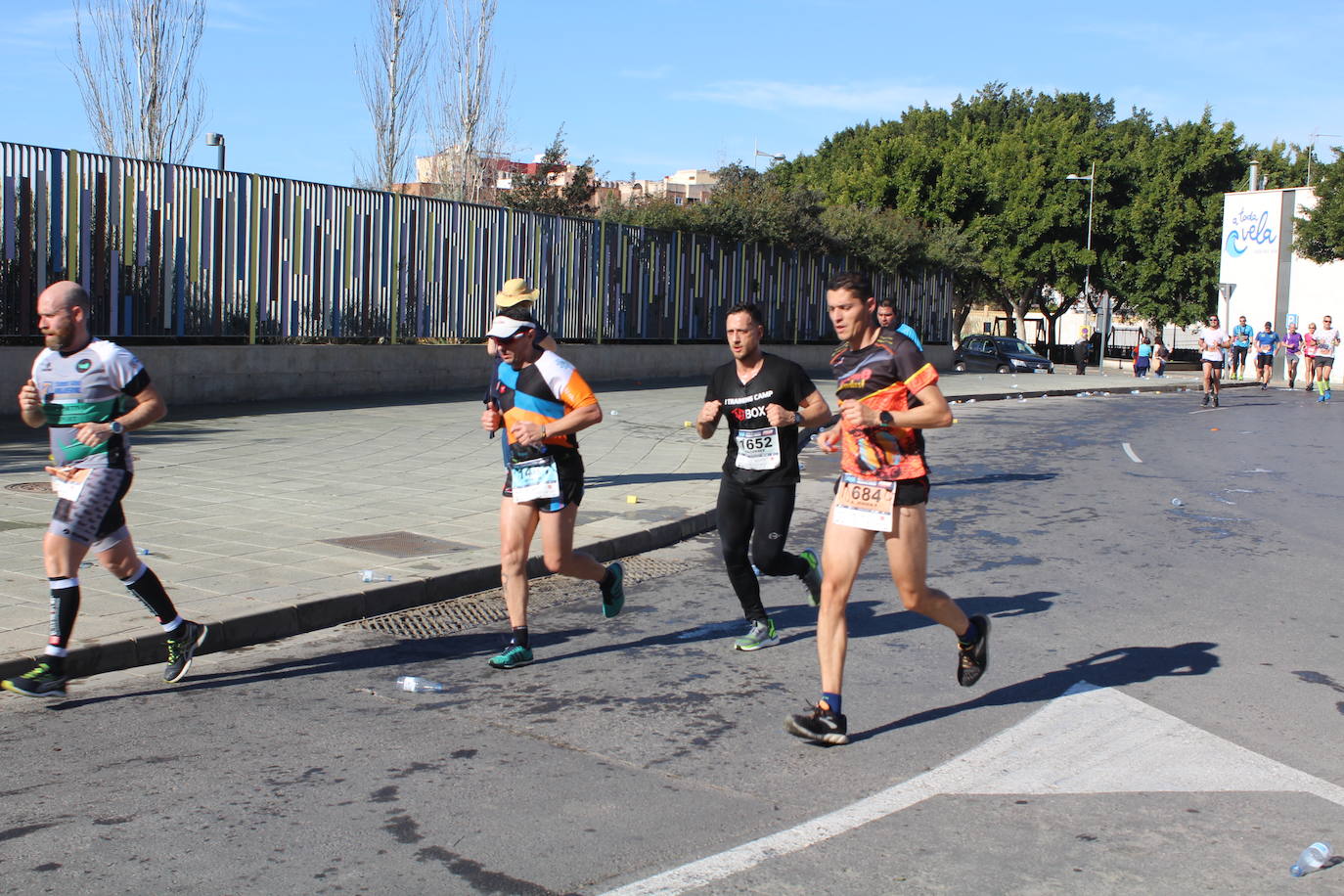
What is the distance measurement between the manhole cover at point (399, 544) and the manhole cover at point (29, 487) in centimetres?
308

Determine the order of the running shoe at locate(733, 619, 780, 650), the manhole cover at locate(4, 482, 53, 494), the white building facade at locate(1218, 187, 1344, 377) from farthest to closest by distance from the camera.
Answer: the white building facade at locate(1218, 187, 1344, 377) → the manhole cover at locate(4, 482, 53, 494) → the running shoe at locate(733, 619, 780, 650)

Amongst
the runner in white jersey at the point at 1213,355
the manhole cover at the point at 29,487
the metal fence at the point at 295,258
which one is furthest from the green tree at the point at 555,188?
the manhole cover at the point at 29,487

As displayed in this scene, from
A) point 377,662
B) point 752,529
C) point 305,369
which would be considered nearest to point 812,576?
point 752,529

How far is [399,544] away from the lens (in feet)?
28.2

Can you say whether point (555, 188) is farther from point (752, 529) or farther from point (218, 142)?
point (752, 529)

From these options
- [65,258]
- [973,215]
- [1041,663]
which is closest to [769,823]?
[1041,663]

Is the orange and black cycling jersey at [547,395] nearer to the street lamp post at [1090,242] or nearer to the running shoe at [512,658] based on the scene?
the running shoe at [512,658]

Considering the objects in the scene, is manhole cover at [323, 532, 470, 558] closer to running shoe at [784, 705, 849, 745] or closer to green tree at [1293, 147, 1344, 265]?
running shoe at [784, 705, 849, 745]

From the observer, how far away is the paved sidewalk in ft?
21.6

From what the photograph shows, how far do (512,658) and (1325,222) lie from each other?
44395mm

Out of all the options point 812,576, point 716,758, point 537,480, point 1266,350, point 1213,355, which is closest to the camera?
point 716,758

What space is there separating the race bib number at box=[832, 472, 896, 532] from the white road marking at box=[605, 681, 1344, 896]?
0.94m

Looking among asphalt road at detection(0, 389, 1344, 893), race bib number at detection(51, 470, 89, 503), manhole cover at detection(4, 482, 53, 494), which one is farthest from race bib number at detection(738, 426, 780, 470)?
manhole cover at detection(4, 482, 53, 494)

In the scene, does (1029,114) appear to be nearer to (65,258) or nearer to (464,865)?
(65,258)
